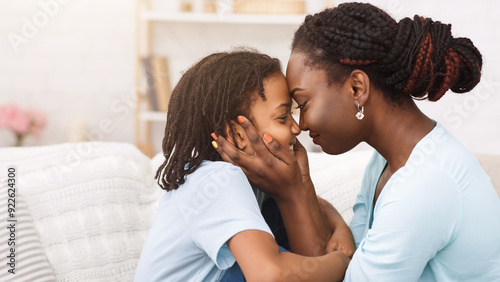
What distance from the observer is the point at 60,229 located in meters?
1.29

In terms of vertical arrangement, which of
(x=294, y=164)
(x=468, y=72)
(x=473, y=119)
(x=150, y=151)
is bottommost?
(x=150, y=151)

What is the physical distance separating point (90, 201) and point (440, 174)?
0.90 metres

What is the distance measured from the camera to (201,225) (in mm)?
947

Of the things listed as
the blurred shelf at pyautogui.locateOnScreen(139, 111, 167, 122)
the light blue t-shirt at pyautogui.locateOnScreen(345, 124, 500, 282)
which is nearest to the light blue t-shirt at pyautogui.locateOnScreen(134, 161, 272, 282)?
the light blue t-shirt at pyautogui.locateOnScreen(345, 124, 500, 282)

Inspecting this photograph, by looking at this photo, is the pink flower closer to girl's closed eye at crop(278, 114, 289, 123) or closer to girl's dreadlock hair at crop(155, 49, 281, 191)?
girl's dreadlock hair at crop(155, 49, 281, 191)

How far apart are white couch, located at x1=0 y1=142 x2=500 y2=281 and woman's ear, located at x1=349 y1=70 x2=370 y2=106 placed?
0.55 meters

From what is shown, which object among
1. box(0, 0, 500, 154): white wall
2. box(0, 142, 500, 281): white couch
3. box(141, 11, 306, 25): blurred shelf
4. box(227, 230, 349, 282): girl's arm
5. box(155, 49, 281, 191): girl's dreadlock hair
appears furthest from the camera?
box(0, 0, 500, 154): white wall

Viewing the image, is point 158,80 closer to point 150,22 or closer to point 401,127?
point 150,22

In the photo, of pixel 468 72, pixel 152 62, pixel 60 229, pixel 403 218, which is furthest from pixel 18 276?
pixel 152 62

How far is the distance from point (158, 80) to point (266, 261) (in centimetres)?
222

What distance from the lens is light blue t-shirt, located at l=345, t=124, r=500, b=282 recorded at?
0.90 meters

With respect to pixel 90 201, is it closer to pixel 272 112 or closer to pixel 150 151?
pixel 272 112

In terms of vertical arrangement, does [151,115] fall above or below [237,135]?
below

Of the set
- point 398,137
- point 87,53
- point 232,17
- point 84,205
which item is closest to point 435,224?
point 398,137
